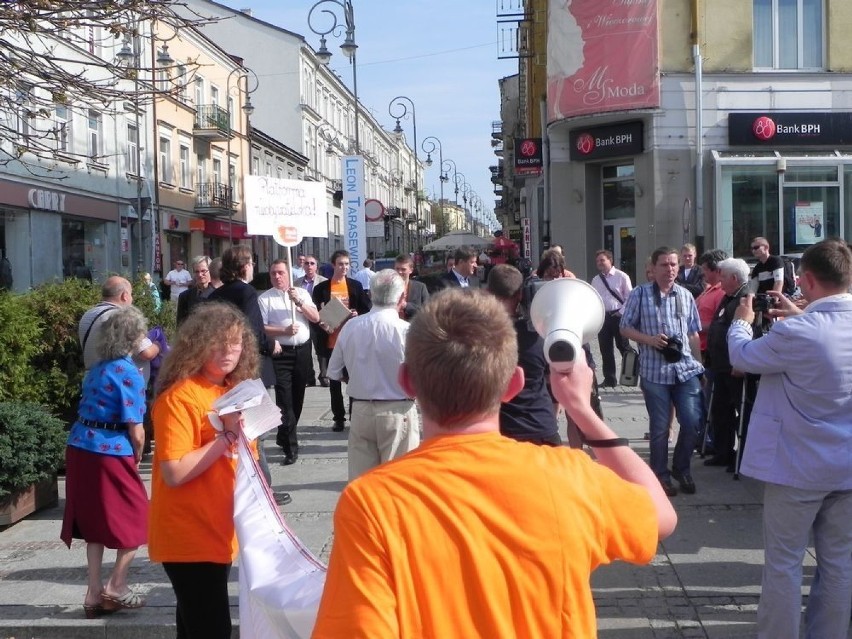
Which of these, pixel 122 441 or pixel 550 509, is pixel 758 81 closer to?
pixel 122 441

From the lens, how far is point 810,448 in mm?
3854

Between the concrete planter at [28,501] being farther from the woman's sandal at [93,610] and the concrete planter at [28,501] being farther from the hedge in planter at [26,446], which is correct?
the woman's sandal at [93,610]

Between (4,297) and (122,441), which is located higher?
(4,297)

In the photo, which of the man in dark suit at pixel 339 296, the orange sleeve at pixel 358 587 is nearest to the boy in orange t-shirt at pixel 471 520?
the orange sleeve at pixel 358 587

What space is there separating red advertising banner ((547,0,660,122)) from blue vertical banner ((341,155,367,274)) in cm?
577

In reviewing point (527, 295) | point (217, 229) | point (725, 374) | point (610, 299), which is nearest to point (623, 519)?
point (527, 295)

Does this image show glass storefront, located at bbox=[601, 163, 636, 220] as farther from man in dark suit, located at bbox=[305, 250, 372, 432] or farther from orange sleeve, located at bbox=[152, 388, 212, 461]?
orange sleeve, located at bbox=[152, 388, 212, 461]

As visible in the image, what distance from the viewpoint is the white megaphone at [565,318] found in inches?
76.9

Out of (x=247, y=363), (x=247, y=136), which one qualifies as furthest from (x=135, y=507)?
(x=247, y=136)

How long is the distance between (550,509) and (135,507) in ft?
11.9

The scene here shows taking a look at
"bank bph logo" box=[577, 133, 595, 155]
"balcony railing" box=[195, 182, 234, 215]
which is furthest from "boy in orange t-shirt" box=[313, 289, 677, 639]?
"balcony railing" box=[195, 182, 234, 215]

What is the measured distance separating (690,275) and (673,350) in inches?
181

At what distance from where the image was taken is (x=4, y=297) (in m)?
7.88

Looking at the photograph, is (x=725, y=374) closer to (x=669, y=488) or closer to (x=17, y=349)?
(x=669, y=488)
